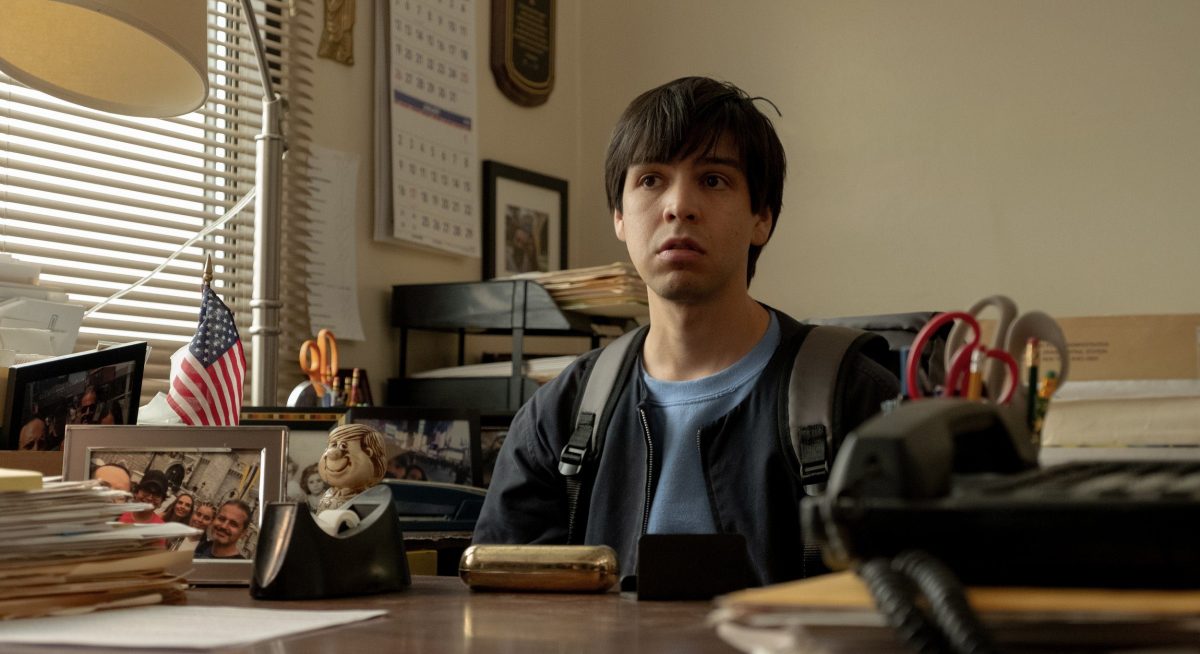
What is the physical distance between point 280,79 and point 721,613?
241 cm

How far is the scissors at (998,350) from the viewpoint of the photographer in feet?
1.95

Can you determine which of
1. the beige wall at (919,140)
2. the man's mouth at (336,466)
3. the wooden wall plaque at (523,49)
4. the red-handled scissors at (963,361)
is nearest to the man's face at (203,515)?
the man's mouth at (336,466)

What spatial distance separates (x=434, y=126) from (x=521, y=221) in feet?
1.29

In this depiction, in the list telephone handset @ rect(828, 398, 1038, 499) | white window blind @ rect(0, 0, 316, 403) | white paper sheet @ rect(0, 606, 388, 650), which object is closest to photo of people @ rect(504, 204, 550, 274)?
white window blind @ rect(0, 0, 316, 403)

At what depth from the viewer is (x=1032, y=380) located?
61 cm

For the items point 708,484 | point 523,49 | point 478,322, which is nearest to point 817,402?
point 708,484

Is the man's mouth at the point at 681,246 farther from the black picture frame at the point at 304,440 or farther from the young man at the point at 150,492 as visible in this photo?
the young man at the point at 150,492

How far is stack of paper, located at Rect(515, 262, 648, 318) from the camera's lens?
265 centimetres

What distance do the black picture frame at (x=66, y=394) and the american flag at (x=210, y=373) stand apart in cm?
11

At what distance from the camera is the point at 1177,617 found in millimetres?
370

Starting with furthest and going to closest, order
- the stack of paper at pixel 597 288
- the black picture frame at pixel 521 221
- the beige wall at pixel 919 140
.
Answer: the black picture frame at pixel 521 221 < the beige wall at pixel 919 140 < the stack of paper at pixel 597 288

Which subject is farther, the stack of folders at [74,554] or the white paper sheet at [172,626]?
the stack of folders at [74,554]

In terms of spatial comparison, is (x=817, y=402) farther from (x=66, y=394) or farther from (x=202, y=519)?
(x=66, y=394)

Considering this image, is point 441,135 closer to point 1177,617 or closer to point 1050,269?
point 1050,269
